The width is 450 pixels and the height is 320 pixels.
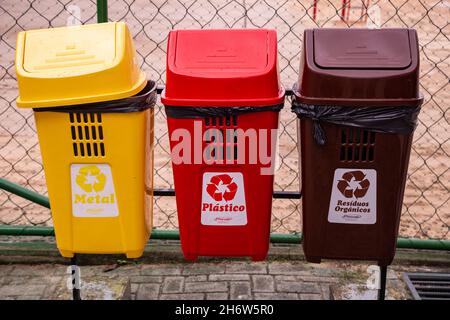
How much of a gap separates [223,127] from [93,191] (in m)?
0.67

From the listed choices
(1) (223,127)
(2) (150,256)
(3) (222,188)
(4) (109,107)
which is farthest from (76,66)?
(2) (150,256)

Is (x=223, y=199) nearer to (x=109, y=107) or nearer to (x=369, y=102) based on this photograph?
(x=109, y=107)

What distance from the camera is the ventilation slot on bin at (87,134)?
2416mm

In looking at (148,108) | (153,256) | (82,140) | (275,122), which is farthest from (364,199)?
(153,256)

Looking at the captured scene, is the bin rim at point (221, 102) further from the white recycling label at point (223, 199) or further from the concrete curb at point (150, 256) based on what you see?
the concrete curb at point (150, 256)

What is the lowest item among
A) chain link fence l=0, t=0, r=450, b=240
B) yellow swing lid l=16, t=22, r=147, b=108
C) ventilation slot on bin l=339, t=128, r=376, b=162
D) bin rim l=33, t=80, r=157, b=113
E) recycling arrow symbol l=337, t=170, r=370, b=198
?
chain link fence l=0, t=0, r=450, b=240

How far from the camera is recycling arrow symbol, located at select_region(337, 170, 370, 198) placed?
2449mm

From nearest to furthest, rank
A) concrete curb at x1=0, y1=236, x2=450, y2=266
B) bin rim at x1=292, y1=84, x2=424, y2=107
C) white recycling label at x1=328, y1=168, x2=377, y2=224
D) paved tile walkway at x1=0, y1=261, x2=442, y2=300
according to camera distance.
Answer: bin rim at x1=292, y1=84, x2=424, y2=107, white recycling label at x1=328, y1=168, x2=377, y2=224, paved tile walkway at x1=0, y1=261, x2=442, y2=300, concrete curb at x1=0, y1=236, x2=450, y2=266

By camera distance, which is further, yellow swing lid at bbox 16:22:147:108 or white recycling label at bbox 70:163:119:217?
white recycling label at bbox 70:163:119:217

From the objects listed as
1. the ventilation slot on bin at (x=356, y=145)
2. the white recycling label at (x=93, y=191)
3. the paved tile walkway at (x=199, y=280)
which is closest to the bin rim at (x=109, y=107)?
the white recycling label at (x=93, y=191)

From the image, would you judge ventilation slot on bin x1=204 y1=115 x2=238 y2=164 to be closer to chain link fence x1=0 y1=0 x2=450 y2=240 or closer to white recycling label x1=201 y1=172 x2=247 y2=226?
white recycling label x1=201 y1=172 x2=247 y2=226

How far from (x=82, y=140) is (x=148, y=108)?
0.33m

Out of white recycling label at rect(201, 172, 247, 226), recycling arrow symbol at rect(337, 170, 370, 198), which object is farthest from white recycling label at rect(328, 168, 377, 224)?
white recycling label at rect(201, 172, 247, 226)

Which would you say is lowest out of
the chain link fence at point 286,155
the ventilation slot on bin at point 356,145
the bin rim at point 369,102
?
the chain link fence at point 286,155
